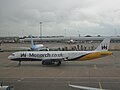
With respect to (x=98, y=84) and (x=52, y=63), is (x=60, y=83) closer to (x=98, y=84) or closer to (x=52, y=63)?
(x=98, y=84)

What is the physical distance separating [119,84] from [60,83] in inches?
273

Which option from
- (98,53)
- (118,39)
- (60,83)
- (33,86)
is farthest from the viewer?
(118,39)

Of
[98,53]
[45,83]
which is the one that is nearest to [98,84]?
[45,83]

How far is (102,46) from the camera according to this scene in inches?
1667

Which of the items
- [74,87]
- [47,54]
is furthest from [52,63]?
[74,87]

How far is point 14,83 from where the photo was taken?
991 inches

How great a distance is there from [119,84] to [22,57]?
2409cm

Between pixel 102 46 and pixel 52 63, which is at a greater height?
pixel 102 46

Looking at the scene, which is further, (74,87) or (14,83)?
(14,83)

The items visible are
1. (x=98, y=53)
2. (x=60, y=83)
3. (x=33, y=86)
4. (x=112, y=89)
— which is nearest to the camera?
(x=112, y=89)

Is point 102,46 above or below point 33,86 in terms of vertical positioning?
above

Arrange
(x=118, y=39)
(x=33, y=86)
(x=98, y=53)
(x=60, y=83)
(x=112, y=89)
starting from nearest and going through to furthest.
A: (x=112, y=89) < (x=33, y=86) < (x=60, y=83) < (x=98, y=53) < (x=118, y=39)

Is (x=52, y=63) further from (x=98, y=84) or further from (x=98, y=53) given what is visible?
(x=98, y=84)

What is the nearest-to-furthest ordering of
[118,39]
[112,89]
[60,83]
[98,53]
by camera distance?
1. [112,89]
2. [60,83]
3. [98,53]
4. [118,39]
